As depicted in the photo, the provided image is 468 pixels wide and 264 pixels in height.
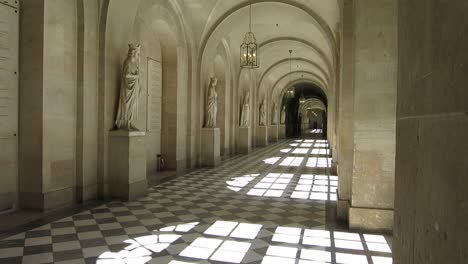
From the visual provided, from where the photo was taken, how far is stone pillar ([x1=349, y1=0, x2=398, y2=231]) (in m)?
5.32

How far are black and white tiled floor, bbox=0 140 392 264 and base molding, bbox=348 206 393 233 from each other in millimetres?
243

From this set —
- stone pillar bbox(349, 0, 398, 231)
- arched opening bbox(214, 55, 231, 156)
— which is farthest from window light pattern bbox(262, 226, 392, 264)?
arched opening bbox(214, 55, 231, 156)

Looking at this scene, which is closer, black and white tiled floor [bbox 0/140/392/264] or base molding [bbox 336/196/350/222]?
black and white tiled floor [bbox 0/140/392/264]

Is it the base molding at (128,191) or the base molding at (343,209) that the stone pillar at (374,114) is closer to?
the base molding at (343,209)

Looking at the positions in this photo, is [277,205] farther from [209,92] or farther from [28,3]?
[209,92]

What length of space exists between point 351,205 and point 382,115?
1535 mm

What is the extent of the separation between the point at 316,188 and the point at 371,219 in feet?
12.2

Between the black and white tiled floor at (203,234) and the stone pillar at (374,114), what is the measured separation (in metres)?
0.47

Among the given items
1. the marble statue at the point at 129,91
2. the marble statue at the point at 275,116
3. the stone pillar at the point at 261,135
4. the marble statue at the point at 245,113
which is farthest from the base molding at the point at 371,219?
the marble statue at the point at 275,116

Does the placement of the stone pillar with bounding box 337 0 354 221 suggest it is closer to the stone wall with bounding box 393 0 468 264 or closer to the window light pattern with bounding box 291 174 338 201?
the window light pattern with bounding box 291 174 338 201

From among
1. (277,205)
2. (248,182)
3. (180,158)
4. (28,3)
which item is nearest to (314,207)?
(277,205)

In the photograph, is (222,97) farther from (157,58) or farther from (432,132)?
(432,132)

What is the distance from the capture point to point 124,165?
7660 millimetres

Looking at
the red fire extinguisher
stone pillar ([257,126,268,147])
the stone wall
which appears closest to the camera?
the stone wall
